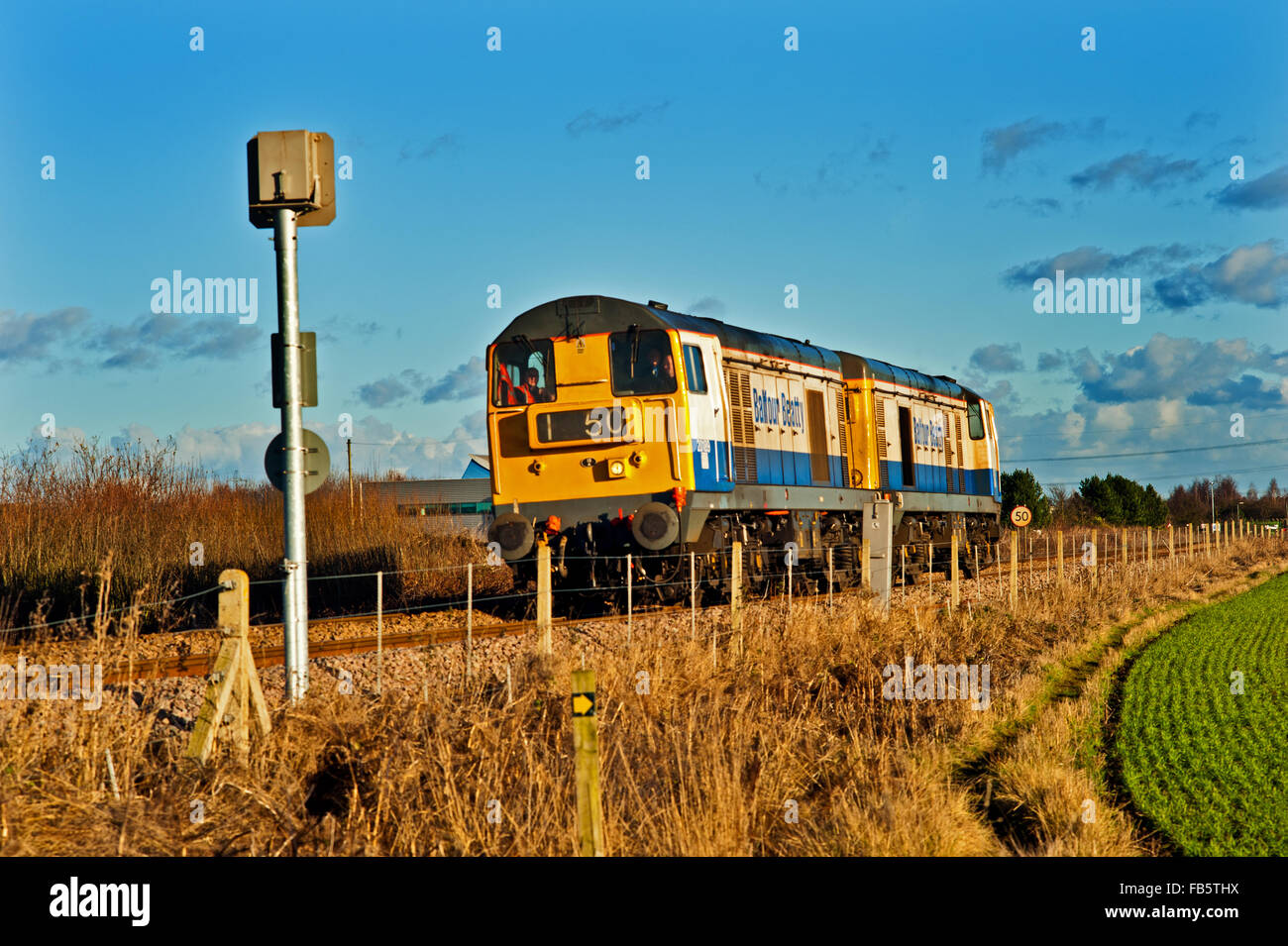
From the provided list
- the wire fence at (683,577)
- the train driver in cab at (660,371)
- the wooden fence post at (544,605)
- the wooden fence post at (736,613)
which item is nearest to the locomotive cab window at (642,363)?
the train driver in cab at (660,371)

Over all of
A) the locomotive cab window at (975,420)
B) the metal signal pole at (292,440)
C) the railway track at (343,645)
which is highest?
the locomotive cab window at (975,420)

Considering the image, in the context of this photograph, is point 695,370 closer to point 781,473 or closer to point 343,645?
point 781,473

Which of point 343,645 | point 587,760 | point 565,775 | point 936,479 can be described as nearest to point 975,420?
point 936,479

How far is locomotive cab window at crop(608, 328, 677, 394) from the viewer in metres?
15.9

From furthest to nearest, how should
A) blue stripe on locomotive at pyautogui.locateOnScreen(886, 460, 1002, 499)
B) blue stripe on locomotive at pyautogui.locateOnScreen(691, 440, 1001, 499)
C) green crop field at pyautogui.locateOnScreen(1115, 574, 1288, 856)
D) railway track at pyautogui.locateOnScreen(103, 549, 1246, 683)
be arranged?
blue stripe on locomotive at pyautogui.locateOnScreen(886, 460, 1002, 499) → blue stripe on locomotive at pyautogui.locateOnScreen(691, 440, 1001, 499) → railway track at pyautogui.locateOnScreen(103, 549, 1246, 683) → green crop field at pyautogui.locateOnScreen(1115, 574, 1288, 856)

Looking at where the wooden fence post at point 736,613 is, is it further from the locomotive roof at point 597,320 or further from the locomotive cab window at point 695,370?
the locomotive roof at point 597,320

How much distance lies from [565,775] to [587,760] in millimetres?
2028

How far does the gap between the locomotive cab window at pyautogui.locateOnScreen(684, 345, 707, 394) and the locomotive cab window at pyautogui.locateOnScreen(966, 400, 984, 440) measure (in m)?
13.2

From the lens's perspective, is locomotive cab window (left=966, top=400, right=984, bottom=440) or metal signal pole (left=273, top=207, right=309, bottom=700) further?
locomotive cab window (left=966, top=400, right=984, bottom=440)

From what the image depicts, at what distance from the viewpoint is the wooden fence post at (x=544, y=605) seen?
10.6m

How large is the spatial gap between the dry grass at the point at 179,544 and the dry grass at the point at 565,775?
292 inches

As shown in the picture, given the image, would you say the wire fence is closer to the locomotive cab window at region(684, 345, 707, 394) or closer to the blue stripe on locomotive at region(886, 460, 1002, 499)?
the blue stripe on locomotive at region(886, 460, 1002, 499)

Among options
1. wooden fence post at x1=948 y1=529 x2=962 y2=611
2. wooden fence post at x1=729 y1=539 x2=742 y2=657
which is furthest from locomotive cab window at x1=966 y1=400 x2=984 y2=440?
wooden fence post at x1=729 y1=539 x2=742 y2=657
